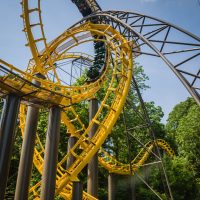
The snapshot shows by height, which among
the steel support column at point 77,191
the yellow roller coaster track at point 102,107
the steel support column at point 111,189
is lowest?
the steel support column at point 77,191

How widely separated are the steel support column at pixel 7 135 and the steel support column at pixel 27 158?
4.36 feet

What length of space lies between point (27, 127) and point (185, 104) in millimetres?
29917

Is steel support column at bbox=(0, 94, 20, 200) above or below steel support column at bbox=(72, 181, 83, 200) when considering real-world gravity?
above

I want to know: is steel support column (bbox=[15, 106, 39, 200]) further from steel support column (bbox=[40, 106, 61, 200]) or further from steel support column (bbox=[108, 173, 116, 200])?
steel support column (bbox=[108, 173, 116, 200])

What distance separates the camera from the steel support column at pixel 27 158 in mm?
7495

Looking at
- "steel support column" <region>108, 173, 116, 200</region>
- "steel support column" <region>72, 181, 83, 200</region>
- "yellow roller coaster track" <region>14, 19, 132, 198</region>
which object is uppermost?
"yellow roller coaster track" <region>14, 19, 132, 198</region>

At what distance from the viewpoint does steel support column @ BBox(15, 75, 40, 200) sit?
749cm

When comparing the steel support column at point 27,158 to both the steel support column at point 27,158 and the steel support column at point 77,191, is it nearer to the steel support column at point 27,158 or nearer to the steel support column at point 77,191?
the steel support column at point 27,158

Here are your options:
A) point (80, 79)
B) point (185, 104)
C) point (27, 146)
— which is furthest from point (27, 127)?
point (185, 104)

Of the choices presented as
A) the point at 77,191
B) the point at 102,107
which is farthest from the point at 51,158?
the point at 102,107

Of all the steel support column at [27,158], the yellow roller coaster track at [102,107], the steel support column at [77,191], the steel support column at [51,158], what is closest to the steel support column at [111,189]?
the yellow roller coaster track at [102,107]

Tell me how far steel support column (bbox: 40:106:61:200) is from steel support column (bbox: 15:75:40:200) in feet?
1.63

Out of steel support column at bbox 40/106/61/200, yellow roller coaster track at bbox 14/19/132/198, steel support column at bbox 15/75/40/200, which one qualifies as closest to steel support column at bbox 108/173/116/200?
yellow roller coaster track at bbox 14/19/132/198

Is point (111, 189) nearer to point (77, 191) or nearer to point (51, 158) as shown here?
point (77, 191)
